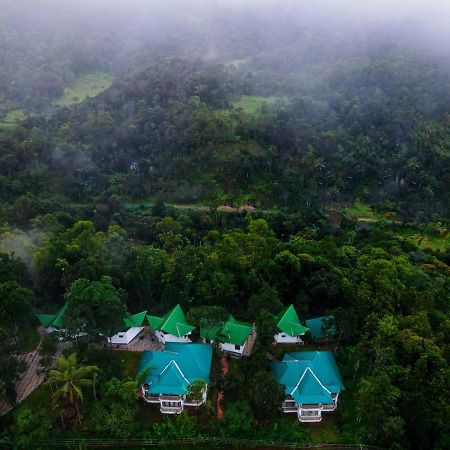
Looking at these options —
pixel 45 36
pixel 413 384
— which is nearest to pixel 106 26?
pixel 45 36

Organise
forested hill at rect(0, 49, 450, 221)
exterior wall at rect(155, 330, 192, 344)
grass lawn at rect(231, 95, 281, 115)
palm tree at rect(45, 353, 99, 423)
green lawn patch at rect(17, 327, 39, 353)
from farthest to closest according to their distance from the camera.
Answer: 1. grass lawn at rect(231, 95, 281, 115)
2. forested hill at rect(0, 49, 450, 221)
3. exterior wall at rect(155, 330, 192, 344)
4. green lawn patch at rect(17, 327, 39, 353)
5. palm tree at rect(45, 353, 99, 423)

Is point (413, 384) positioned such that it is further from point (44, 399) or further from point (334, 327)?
point (44, 399)

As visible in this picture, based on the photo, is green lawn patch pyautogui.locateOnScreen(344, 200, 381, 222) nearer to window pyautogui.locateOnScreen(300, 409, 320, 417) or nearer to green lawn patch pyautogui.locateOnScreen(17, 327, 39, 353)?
window pyautogui.locateOnScreen(300, 409, 320, 417)

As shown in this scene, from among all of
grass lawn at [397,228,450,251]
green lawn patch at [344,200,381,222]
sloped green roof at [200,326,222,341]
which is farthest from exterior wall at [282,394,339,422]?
green lawn patch at [344,200,381,222]

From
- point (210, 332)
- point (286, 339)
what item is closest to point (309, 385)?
point (286, 339)

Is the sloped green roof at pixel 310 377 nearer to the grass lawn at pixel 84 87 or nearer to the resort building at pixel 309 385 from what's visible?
the resort building at pixel 309 385

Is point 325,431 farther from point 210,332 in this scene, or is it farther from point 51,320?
point 51,320
